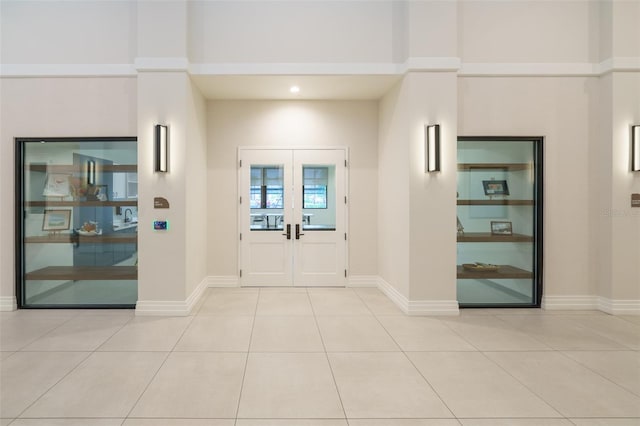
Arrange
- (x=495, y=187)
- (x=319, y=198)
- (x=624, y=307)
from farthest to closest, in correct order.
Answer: (x=319, y=198)
(x=495, y=187)
(x=624, y=307)

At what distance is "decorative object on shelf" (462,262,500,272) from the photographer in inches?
193

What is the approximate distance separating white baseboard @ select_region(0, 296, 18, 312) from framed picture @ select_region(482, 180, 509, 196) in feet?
20.8

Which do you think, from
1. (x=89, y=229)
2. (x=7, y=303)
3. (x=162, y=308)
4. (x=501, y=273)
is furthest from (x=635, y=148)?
(x=7, y=303)

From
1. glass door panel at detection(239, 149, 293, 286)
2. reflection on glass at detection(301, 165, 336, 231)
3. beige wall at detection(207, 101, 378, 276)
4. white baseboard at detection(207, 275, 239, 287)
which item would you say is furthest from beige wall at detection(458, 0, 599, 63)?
white baseboard at detection(207, 275, 239, 287)

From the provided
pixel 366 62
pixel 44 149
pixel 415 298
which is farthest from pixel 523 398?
pixel 44 149

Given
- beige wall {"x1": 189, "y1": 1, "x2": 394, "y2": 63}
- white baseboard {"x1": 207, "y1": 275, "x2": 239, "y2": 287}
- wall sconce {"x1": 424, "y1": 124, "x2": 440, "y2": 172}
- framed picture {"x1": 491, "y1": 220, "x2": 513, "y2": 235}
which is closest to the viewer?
wall sconce {"x1": 424, "y1": 124, "x2": 440, "y2": 172}

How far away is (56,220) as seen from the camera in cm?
483

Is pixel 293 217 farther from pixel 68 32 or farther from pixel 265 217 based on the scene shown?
pixel 68 32

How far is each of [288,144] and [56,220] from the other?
3.36 m

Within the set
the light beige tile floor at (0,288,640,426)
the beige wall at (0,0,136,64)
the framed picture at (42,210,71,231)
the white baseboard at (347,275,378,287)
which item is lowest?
the light beige tile floor at (0,288,640,426)

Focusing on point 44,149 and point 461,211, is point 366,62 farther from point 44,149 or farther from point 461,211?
point 44,149

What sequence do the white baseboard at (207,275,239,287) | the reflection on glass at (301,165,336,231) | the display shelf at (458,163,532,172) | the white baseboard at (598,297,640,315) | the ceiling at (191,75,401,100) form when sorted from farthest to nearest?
the reflection on glass at (301,165,336,231)
the white baseboard at (207,275,239,287)
the display shelf at (458,163,532,172)
the ceiling at (191,75,401,100)
the white baseboard at (598,297,640,315)

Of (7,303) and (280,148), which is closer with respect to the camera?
(7,303)

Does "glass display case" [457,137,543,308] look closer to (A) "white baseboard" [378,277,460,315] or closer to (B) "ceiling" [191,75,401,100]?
(A) "white baseboard" [378,277,460,315]
